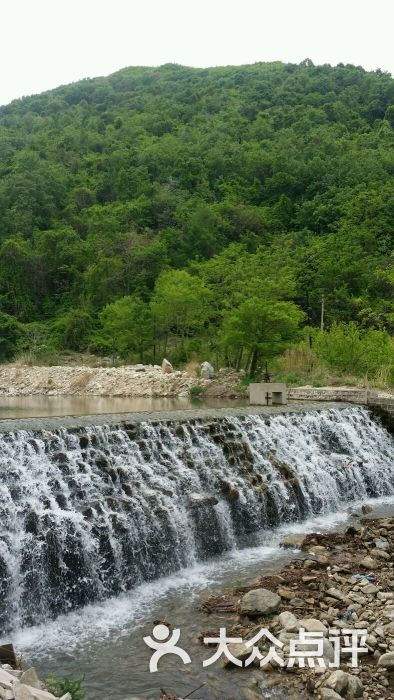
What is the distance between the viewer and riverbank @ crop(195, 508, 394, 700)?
18.4 ft

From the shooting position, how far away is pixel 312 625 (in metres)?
6.51

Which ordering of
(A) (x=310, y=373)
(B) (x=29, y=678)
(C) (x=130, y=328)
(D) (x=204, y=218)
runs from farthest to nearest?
(D) (x=204, y=218) < (C) (x=130, y=328) < (A) (x=310, y=373) < (B) (x=29, y=678)

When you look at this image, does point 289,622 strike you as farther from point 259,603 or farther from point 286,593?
point 286,593

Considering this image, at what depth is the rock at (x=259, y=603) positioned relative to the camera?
6996 mm

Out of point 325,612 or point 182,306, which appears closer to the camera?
point 325,612

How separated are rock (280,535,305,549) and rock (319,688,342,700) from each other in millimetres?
4298

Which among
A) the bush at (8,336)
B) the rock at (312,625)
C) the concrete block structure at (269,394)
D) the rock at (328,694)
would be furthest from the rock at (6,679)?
the bush at (8,336)

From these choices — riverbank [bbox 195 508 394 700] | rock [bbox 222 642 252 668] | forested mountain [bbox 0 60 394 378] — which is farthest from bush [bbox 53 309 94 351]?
rock [bbox 222 642 252 668]

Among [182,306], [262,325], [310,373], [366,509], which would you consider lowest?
[366,509]

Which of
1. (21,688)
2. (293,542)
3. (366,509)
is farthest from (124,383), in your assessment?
(21,688)

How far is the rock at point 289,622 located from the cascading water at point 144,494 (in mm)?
2533

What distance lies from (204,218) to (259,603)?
42390 millimetres

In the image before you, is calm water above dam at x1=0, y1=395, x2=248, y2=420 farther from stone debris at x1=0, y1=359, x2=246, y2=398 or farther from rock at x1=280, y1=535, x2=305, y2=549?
rock at x1=280, y1=535, x2=305, y2=549

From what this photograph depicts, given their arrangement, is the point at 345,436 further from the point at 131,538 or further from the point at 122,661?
the point at 122,661
